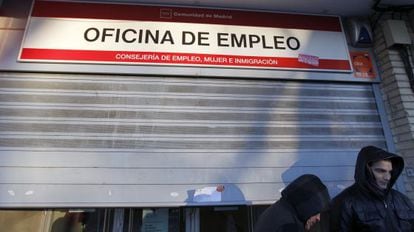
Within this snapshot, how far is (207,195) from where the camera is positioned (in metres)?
3.21

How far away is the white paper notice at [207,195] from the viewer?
3.20m

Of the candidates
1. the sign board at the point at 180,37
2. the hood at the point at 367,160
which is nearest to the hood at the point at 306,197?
the hood at the point at 367,160

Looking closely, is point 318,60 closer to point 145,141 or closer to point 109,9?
point 145,141

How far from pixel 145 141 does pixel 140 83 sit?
68 centimetres

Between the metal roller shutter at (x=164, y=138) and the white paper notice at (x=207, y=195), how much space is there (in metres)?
0.06

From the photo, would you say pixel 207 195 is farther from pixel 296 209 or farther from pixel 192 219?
pixel 296 209

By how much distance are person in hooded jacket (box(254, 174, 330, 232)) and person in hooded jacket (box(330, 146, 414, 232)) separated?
48cm

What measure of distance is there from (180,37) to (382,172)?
2536 millimetres

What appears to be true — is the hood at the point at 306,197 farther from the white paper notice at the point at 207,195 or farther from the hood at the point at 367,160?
the white paper notice at the point at 207,195

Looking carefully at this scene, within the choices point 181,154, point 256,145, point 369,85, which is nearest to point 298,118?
point 256,145

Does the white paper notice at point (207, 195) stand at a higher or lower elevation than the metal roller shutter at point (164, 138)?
lower

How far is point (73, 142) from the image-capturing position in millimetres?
3217

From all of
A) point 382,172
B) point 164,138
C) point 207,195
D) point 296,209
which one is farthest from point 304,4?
point 296,209

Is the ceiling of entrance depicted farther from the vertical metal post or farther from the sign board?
the vertical metal post
